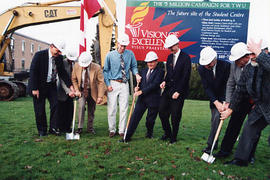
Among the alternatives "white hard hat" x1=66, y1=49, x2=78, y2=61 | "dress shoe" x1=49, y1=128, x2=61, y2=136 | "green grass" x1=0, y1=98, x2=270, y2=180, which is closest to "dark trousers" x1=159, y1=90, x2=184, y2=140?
"green grass" x1=0, y1=98, x2=270, y2=180

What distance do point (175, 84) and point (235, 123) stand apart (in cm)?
153

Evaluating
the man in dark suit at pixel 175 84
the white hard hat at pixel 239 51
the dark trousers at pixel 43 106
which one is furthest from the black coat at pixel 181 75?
the dark trousers at pixel 43 106

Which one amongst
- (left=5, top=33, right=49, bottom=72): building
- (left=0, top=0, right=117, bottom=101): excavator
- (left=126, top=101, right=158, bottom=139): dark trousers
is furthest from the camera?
(left=5, top=33, right=49, bottom=72): building

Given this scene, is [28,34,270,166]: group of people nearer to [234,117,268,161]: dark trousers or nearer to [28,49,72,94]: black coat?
[28,49,72,94]: black coat

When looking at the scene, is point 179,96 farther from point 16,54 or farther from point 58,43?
point 16,54

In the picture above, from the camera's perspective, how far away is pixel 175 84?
5.36 metres

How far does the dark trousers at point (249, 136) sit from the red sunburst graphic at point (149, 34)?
4.15 metres

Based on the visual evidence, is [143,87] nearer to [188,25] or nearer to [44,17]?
[188,25]

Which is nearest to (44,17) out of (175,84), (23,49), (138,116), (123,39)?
(123,39)

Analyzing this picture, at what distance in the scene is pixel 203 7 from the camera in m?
7.36

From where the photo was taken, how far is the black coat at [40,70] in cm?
558

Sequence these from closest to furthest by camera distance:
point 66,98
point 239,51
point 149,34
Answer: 1. point 239,51
2. point 66,98
3. point 149,34

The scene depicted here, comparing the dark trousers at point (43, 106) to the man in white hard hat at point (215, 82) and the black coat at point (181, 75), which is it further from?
the man in white hard hat at point (215, 82)

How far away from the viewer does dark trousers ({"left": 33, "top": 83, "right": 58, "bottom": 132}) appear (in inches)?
225
